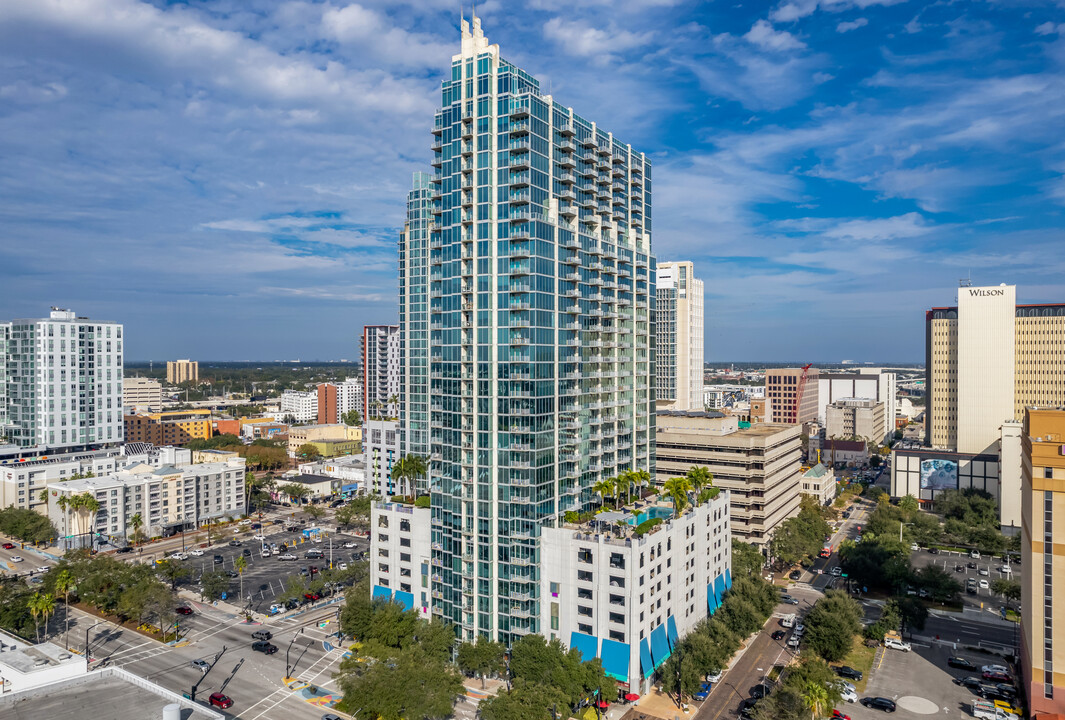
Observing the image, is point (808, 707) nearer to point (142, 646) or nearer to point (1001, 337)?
point (142, 646)

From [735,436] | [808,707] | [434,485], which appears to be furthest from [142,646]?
[735,436]

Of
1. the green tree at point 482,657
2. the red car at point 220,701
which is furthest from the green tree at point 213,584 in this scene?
the green tree at point 482,657

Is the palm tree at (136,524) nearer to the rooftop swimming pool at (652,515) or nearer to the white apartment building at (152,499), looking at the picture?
the white apartment building at (152,499)

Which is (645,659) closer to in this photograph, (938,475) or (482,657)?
(482,657)

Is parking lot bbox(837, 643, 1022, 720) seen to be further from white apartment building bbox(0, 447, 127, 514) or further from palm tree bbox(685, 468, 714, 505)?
white apartment building bbox(0, 447, 127, 514)

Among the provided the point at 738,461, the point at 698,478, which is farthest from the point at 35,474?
the point at 738,461

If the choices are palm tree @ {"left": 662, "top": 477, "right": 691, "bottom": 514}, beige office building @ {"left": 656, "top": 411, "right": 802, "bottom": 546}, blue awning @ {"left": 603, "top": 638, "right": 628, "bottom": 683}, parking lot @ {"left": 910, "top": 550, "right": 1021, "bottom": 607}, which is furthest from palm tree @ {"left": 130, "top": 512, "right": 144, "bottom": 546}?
parking lot @ {"left": 910, "top": 550, "right": 1021, "bottom": 607}
